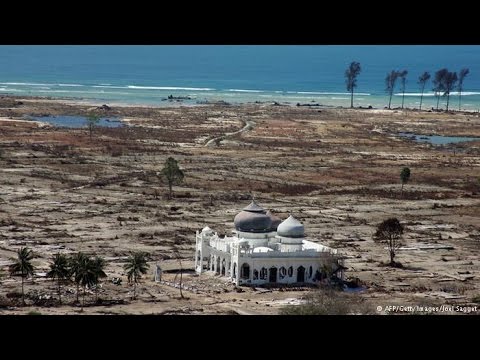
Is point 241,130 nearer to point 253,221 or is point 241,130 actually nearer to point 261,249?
point 253,221

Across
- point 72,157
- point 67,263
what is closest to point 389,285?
point 67,263

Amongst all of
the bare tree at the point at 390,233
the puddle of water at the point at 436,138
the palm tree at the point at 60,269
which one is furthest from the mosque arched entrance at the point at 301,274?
the puddle of water at the point at 436,138

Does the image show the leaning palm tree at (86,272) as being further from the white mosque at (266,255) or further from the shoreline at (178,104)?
the shoreline at (178,104)

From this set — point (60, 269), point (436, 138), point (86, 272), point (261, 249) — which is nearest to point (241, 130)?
point (436, 138)

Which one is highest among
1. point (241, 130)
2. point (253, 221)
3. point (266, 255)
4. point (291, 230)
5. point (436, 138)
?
point (241, 130)

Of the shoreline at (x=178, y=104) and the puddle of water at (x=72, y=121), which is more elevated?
the shoreline at (x=178, y=104)
